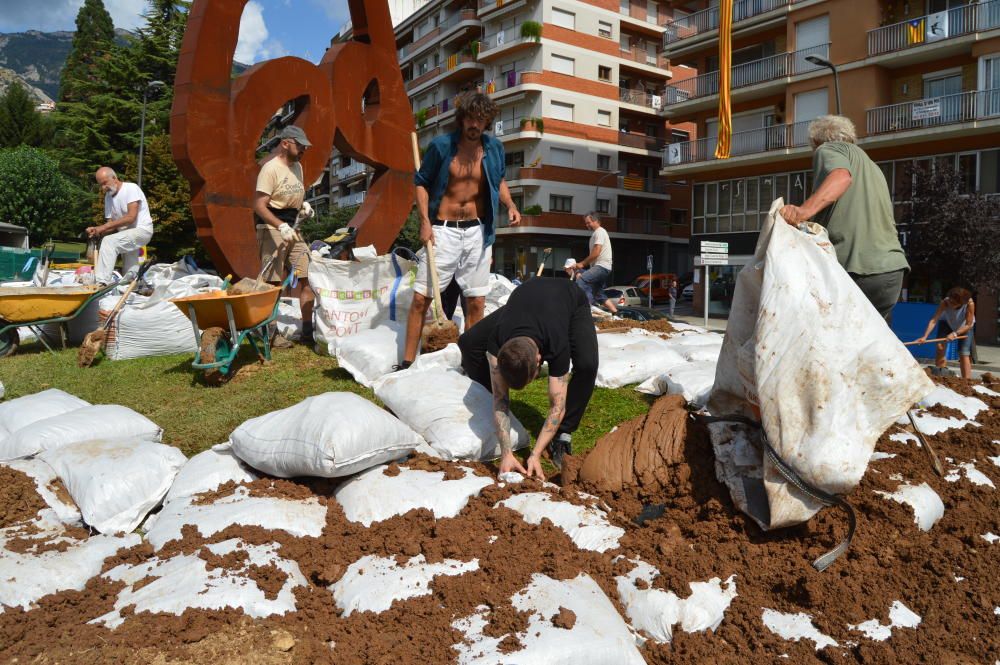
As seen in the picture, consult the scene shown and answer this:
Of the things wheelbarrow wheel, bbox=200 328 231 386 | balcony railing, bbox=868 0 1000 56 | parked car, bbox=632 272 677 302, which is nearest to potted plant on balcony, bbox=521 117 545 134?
parked car, bbox=632 272 677 302

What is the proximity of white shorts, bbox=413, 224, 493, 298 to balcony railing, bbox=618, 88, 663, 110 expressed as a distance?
3568cm

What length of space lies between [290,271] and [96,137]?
3411 cm

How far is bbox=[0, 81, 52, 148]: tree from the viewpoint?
161 ft

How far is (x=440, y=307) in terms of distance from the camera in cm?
516

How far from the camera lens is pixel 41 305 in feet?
20.8

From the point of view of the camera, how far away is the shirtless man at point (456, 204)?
512 cm

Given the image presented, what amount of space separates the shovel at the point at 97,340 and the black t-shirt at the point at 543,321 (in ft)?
13.8

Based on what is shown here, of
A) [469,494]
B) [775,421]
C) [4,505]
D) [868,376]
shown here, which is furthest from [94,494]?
[868,376]

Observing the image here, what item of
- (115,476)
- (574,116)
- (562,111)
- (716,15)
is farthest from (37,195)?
(115,476)

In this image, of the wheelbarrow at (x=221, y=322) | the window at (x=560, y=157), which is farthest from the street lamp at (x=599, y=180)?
the wheelbarrow at (x=221, y=322)

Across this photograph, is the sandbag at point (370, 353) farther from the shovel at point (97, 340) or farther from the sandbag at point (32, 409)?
the shovel at point (97, 340)

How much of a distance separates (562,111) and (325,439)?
35733mm

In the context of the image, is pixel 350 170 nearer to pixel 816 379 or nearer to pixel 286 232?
pixel 286 232

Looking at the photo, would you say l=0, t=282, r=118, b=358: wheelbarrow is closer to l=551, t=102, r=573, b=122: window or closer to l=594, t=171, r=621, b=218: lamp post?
l=594, t=171, r=621, b=218: lamp post
